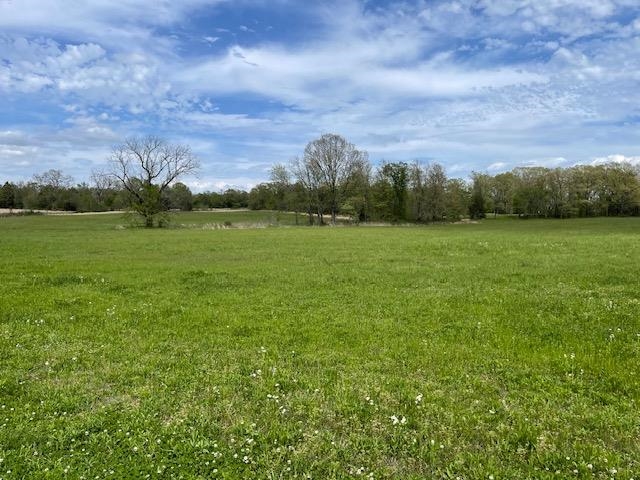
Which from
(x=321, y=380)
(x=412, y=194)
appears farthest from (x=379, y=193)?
(x=321, y=380)

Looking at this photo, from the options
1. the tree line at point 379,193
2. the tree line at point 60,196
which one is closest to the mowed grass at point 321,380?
the tree line at point 379,193

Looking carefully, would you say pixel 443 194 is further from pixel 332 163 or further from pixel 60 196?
pixel 60 196

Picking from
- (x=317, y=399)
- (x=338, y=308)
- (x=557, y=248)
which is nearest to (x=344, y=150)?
(x=557, y=248)

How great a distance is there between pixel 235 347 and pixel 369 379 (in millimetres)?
3250

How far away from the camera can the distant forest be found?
100125mm

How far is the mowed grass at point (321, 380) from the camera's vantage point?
5.43m

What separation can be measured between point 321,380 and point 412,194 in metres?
110

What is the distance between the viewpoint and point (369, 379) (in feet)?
25.5

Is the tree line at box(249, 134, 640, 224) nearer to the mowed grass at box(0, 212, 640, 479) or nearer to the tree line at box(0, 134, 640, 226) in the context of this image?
the tree line at box(0, 134, 640, 226)

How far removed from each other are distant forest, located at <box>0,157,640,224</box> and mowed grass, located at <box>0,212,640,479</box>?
7956 cm

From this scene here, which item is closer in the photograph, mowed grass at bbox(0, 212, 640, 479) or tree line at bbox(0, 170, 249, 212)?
mowed grass at bbox(0, 212, 640, 479)

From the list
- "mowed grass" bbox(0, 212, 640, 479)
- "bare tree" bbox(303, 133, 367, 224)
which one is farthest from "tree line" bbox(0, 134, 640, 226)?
"mowed grass" bbox(0, 212, 640, 479)

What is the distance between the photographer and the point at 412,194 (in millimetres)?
114625

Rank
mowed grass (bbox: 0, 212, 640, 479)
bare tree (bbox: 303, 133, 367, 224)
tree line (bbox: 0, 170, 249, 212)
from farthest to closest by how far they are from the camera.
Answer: tree line (bbox: 0, 170, 249, 212) < bare tree (bbox: 303, 133, 367, 224) < mowed grass (bbox: 0, 212, 640, 479)
